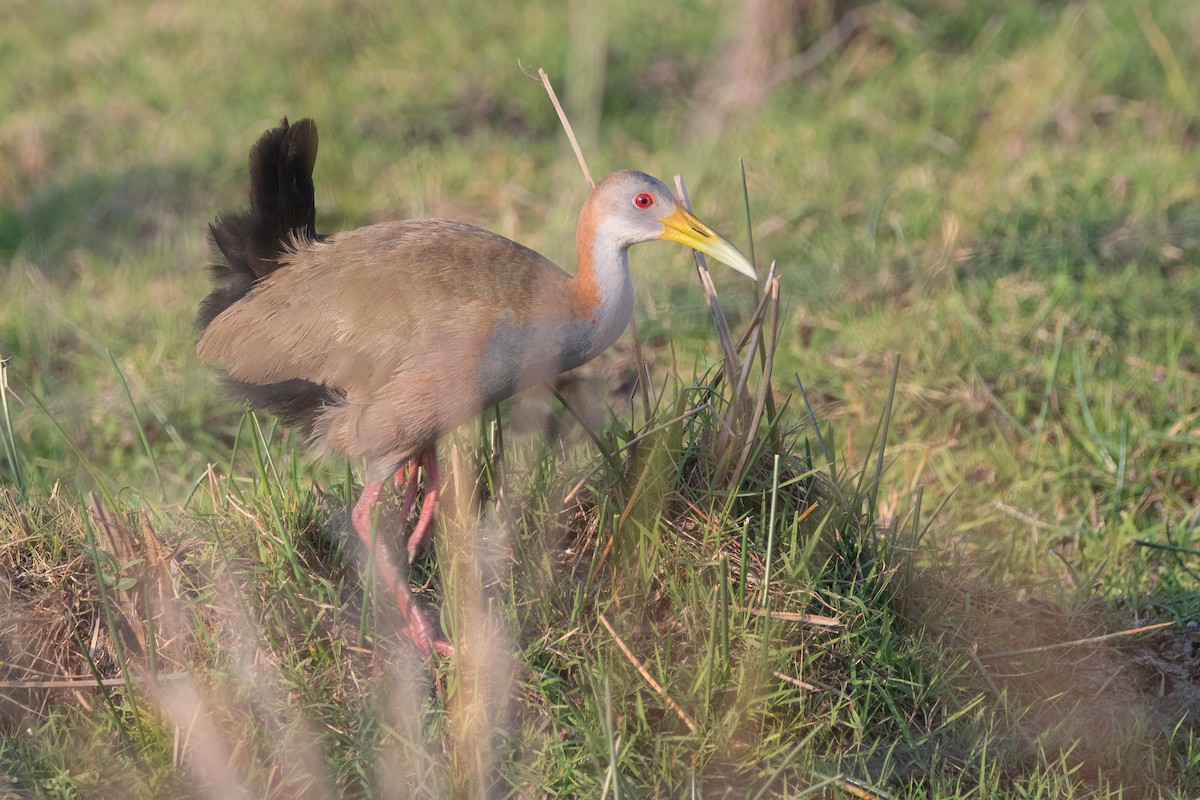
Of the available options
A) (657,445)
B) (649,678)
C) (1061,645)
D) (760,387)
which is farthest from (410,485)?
(1061,645)

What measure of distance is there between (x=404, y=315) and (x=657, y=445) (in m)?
0.83

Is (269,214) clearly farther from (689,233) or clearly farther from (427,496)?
(689,233)

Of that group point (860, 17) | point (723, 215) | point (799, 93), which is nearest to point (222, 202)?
point (723, 215)

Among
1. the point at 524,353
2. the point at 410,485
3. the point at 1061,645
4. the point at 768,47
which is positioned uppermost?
the point at 768,47

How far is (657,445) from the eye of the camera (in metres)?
3.13

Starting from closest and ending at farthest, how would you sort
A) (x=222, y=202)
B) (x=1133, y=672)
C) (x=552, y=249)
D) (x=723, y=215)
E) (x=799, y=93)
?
(x=1133, y=672)
(x=552, y=249)
(x=723, y=215)
(x=222, y=202)
(x=799, y=93)

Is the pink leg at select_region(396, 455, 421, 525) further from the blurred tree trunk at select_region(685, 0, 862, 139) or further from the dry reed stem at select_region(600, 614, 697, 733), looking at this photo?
the blurred tree trunk at select_region(685, 0, 862, 139)

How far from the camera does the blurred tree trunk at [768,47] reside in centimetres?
754

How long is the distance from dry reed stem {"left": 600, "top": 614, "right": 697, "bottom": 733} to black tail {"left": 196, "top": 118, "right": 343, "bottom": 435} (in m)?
1.08

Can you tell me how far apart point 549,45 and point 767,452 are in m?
5.03

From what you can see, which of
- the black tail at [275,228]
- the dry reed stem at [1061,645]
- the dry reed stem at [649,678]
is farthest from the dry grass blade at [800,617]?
the black tail at [275,228]

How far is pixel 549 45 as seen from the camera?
7766 millimetres

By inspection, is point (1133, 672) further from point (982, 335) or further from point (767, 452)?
point (982, 335)

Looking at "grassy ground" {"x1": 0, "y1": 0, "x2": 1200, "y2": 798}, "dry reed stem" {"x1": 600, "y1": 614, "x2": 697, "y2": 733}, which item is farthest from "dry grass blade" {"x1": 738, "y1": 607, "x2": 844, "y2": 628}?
"dry reed stem" {"x1": 600, "y1": 614, "x2": 697, "y2": 733}
